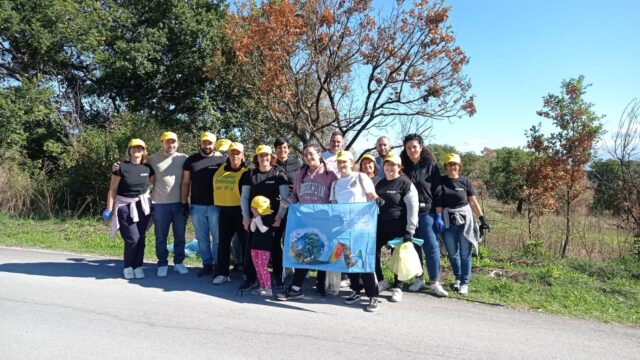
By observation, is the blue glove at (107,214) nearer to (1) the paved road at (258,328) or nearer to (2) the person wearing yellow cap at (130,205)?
(2) the person wearing yellow cap at (130,205)

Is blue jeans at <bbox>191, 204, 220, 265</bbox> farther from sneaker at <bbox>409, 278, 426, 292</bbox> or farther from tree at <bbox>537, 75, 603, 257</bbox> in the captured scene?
tree at <bbox>537, 75, 603, 257</bbox>

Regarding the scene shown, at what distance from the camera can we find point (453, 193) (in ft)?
19.0

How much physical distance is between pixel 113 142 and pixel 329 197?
9.65 meters

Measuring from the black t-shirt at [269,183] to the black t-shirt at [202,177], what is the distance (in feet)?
2.97

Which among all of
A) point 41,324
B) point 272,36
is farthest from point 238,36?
point 41,324

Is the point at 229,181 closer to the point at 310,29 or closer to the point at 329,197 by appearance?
the point at 329,197

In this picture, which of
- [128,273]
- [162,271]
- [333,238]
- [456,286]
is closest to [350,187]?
[333,238]

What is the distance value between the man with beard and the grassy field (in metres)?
0.91

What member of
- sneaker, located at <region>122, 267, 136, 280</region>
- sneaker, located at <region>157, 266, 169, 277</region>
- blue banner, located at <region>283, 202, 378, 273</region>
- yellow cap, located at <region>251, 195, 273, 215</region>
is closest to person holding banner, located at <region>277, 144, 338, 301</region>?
blue banner, located at <region>283, 202, 378, 273</region>

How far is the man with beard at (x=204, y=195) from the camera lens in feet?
21.2

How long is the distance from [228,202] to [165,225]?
119cm

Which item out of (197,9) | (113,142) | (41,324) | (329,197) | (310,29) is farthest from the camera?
(197,9)

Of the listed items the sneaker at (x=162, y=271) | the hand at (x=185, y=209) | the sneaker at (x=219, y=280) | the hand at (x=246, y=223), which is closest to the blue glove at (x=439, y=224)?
the hand at (x=246, y=223)

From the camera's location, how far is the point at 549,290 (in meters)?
5.88
